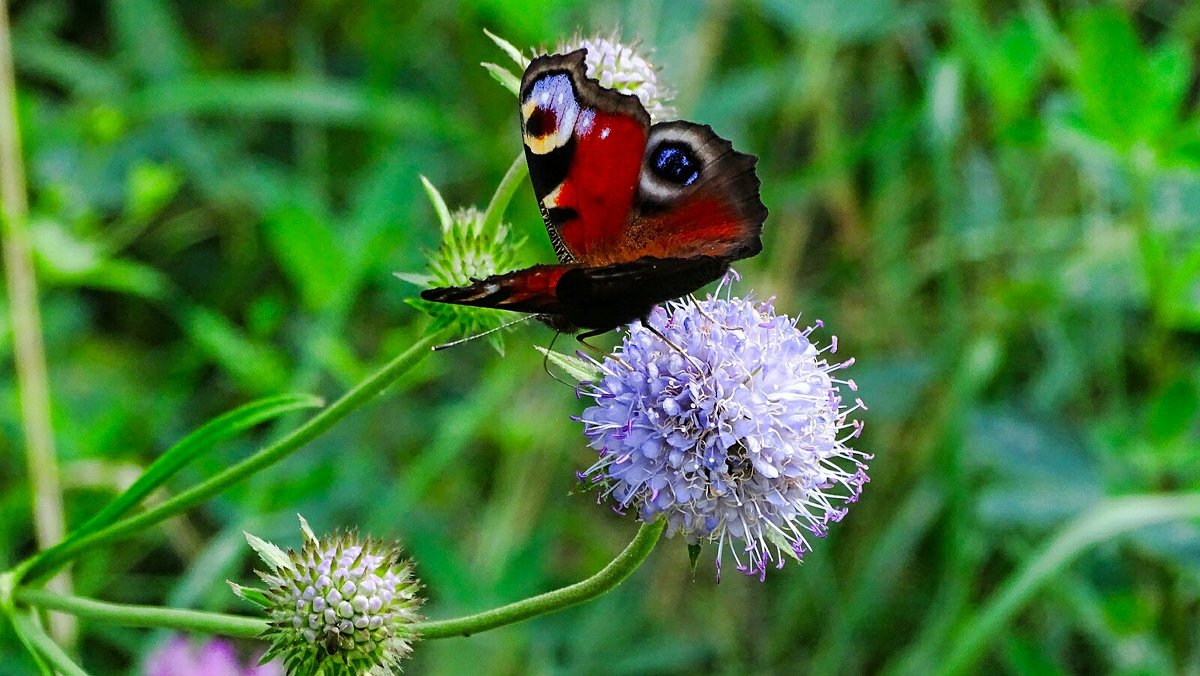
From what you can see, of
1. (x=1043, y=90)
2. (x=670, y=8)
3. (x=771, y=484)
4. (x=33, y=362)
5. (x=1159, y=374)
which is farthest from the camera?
(x=1043, y=90)

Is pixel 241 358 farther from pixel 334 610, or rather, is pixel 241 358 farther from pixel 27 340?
pixel 334 610

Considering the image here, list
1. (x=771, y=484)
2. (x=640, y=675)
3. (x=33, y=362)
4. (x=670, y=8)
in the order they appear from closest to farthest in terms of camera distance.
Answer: (x=771, y=484) → (x=33, y=362) → (x=640, y=675) → (x=670, y=8)

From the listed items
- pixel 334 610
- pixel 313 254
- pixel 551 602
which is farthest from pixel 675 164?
pixel 313 254

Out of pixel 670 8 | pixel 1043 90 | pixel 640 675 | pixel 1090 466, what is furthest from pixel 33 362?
pixel 1043 90

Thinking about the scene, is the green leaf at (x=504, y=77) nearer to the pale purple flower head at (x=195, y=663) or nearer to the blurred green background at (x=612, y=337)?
the blurred green background at (x=612, y=337)

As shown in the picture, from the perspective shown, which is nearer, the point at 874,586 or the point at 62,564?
the point at 62,564

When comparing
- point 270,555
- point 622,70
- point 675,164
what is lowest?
point 270,555

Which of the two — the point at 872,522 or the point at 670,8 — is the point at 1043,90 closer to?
the point at 670,8
